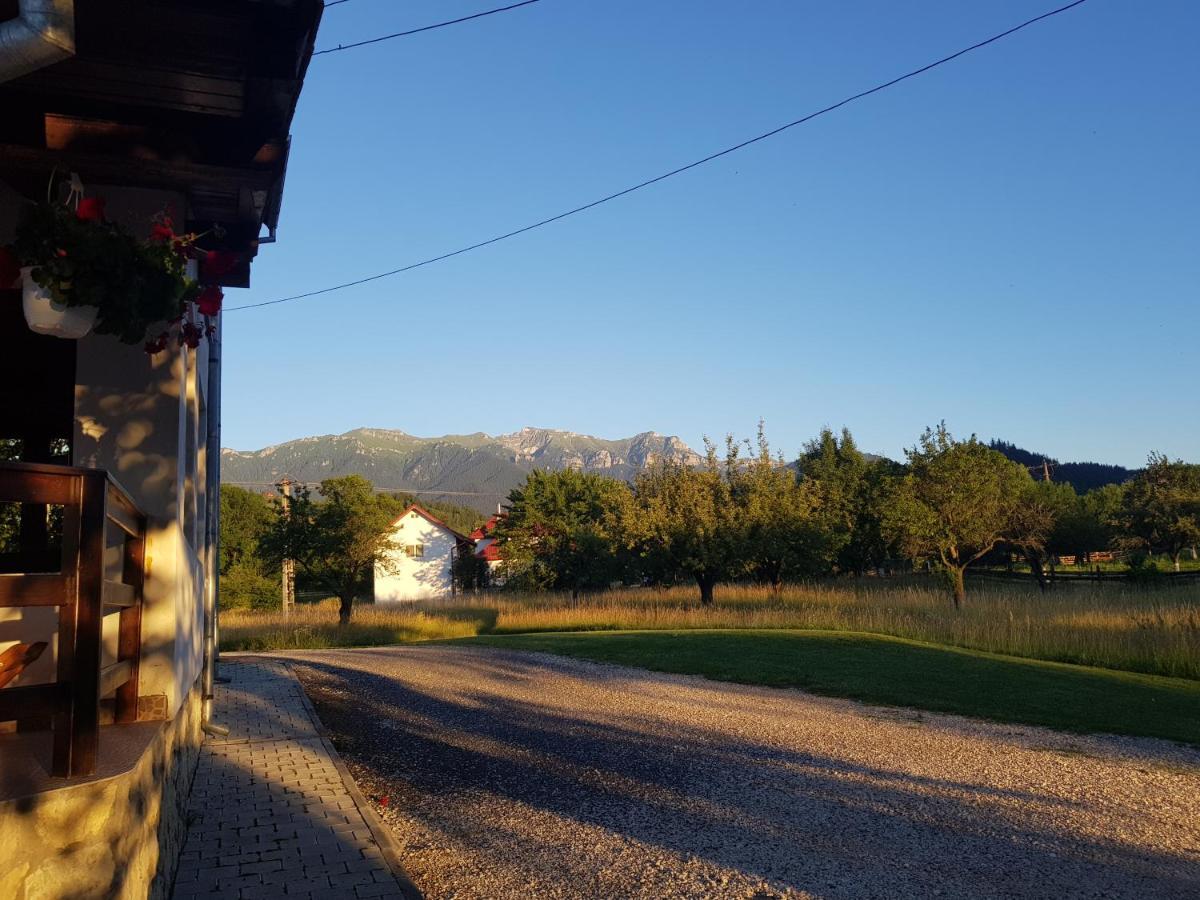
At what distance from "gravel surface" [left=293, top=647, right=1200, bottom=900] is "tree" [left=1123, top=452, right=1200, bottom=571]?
40.1 m

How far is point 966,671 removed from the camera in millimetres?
13742

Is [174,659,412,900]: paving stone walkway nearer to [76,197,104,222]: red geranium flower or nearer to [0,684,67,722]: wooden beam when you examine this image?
[0,684,67,722]: wooden beam

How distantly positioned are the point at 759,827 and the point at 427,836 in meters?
2.20

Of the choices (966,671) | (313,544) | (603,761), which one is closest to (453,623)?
(313,544)

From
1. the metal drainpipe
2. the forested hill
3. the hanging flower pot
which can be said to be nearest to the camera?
the hanging flower pot

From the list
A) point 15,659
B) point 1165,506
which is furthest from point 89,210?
point 1165,506

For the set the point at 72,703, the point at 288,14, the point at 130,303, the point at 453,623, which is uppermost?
the point at 288,14

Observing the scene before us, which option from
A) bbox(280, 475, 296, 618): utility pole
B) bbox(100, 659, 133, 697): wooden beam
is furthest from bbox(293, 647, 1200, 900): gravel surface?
bbox(280, 475, 296, 618): utility pole

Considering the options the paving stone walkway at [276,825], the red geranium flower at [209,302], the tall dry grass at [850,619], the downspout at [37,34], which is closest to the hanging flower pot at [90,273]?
the red geranium flower at [209,302]

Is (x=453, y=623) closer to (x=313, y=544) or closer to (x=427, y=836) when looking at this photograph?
(x=313, y=544)

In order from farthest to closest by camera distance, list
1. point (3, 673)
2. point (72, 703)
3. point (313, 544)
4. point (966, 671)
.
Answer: point (313, 544) < point (966, 671) < point (3, 673) < point (72, 703)

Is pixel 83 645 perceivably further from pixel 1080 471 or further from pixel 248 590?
pixel 1080 471

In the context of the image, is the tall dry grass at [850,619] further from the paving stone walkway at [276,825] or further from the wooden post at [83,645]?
the wooden post at [83,645]

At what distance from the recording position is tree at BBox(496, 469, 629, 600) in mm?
31094
